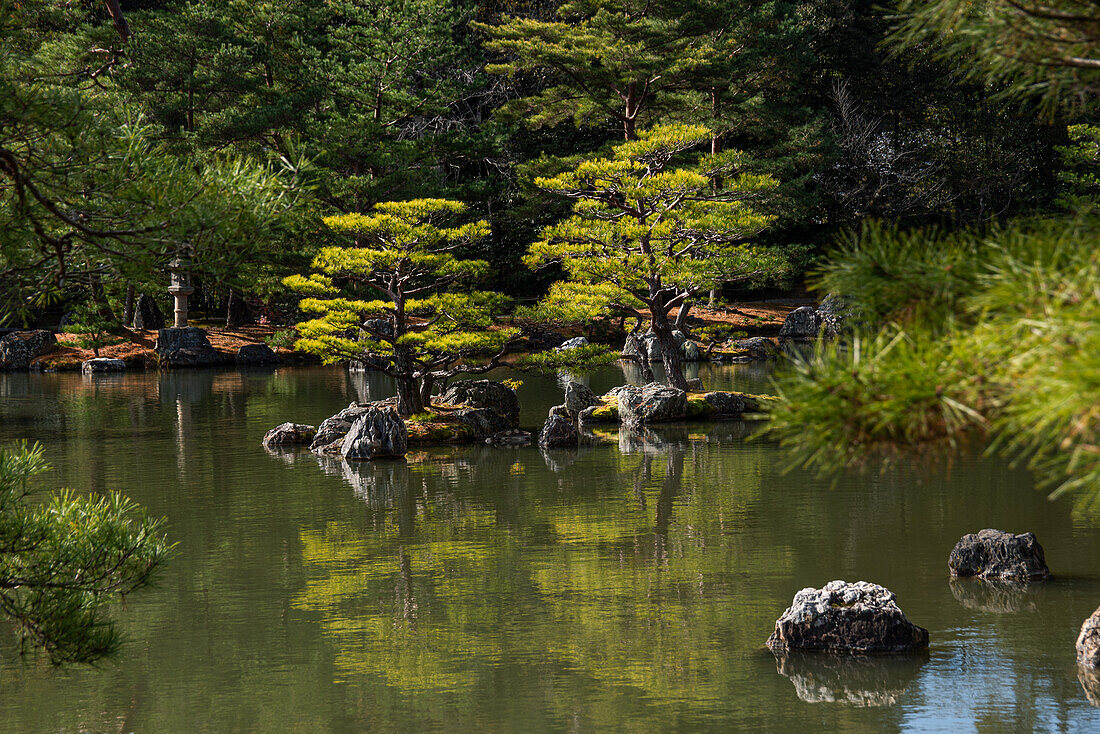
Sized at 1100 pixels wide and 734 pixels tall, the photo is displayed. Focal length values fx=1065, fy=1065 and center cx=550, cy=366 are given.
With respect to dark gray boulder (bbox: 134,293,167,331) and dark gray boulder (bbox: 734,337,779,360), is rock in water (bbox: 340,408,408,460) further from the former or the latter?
dark gray boulder (bbox: 134,293,167,331)

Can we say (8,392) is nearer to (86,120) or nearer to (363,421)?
(363,421)

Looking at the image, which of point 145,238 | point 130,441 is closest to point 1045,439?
point 145,238

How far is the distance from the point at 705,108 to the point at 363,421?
17916 millimetres

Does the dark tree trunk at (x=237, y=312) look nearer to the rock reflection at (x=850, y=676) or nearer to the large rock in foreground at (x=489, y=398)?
the large rock in foreground at (x=489, y=398)

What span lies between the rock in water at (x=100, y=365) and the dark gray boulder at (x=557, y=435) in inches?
687

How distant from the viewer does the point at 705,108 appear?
31.1 metres

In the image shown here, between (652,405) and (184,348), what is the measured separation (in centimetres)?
1725

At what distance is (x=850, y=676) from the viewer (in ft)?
24.7

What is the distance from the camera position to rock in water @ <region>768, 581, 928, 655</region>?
25.9ft

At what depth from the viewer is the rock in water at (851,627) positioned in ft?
25.9

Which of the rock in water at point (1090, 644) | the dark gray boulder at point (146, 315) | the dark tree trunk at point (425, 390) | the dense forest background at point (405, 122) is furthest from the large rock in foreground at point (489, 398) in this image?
the dark gray boulder at point (146, 315)

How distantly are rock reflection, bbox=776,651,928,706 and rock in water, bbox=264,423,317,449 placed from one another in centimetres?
1192

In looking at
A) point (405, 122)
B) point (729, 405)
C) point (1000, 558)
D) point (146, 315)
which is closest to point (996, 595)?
point (1000, 558)

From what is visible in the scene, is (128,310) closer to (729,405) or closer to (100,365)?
(100,365)
